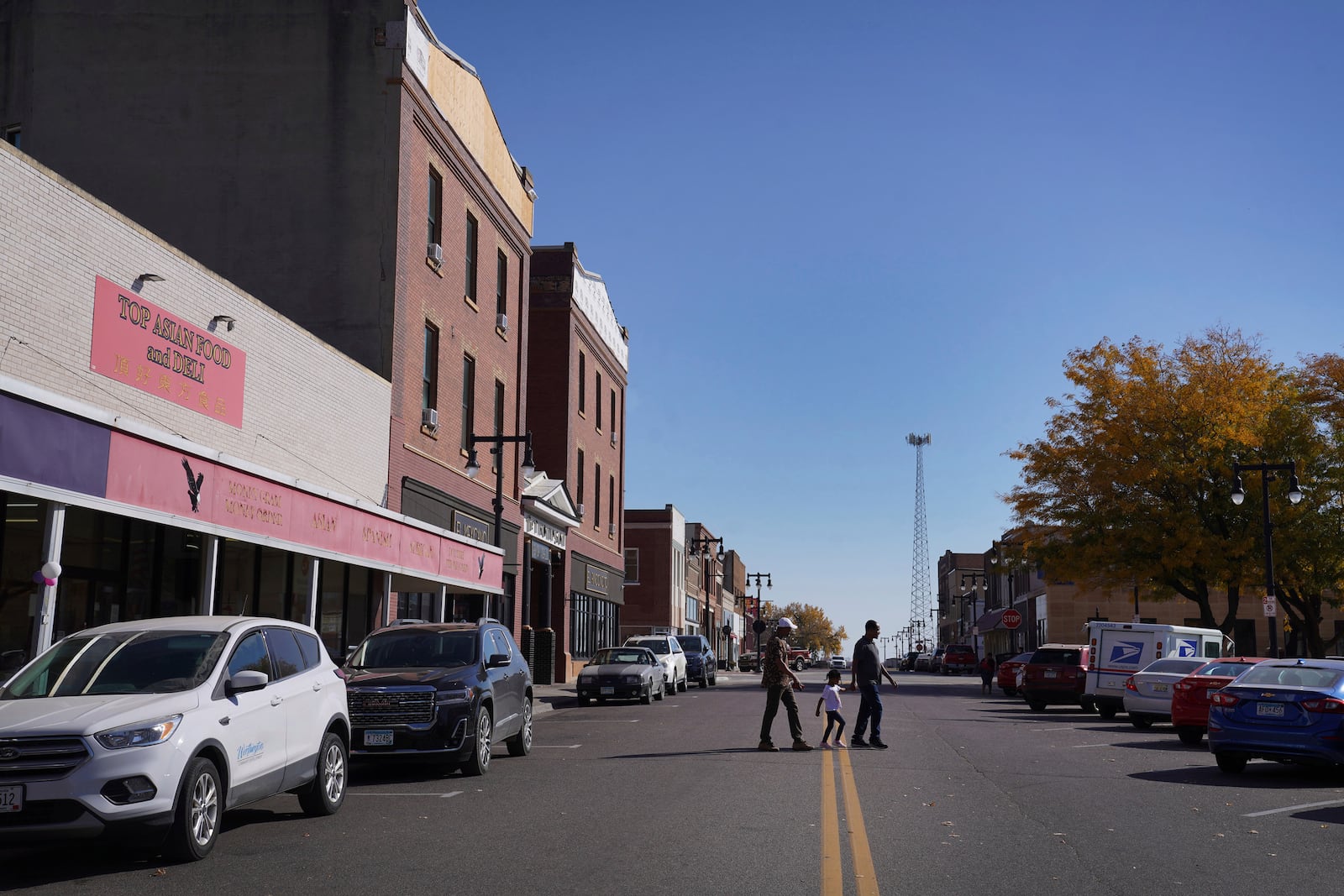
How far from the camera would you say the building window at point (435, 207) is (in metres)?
29.9

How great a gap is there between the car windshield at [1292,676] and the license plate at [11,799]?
525 inches

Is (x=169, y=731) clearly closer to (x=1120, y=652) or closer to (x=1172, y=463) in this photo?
(x=1120, y=652)

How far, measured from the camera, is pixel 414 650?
15.4m

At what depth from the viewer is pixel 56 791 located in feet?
26.2

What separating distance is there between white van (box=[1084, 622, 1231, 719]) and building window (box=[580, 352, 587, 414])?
2461 centimetres

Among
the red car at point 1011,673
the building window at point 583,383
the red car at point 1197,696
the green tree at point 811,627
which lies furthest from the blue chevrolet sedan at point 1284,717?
the green tree at point 811,627

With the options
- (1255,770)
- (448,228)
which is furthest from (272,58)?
(1255,770)

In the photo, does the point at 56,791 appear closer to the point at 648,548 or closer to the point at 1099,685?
the point at 1099,685

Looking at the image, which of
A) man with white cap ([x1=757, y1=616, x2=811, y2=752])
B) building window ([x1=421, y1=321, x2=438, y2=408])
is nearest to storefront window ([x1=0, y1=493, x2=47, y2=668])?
man with white cap ([x1=757, y1=616, x2=811, y2=752])

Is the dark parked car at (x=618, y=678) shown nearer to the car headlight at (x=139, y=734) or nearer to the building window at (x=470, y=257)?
the building window at (x=470, y=257)

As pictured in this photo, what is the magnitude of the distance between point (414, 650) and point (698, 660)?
1198 inches

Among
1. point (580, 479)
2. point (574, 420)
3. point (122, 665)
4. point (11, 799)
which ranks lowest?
point (11, 799)

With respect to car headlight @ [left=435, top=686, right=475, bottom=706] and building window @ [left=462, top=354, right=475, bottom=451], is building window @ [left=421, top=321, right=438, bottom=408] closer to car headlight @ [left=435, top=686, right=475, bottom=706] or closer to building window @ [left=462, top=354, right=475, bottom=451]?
building window @ [left=462, top=354, right=475, bottom=451]

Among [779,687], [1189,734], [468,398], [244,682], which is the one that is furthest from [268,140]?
[1189,734]
